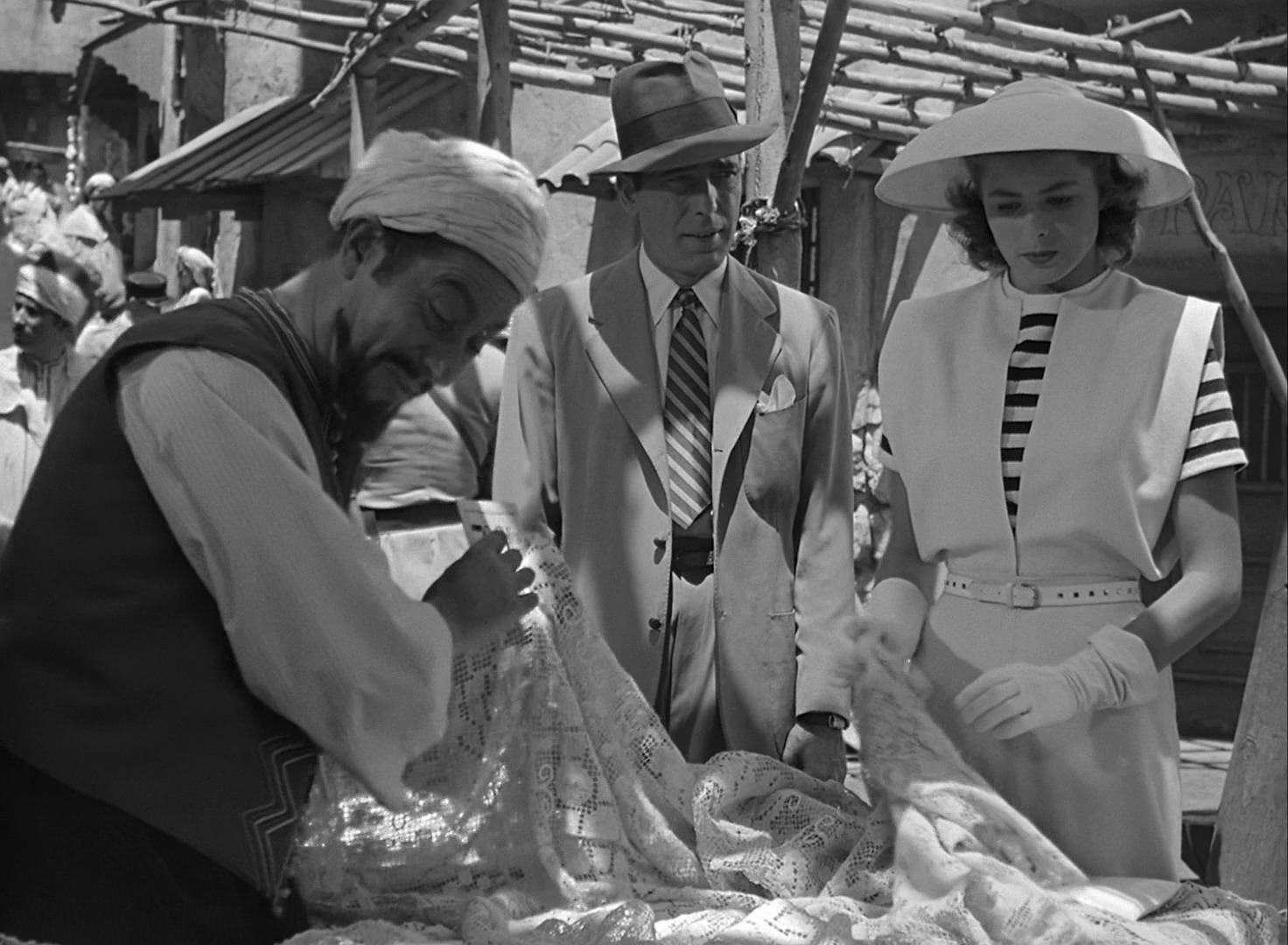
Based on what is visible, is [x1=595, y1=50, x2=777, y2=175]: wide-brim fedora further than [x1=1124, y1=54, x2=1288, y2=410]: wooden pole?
No

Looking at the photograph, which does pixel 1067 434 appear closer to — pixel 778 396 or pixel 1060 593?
pixel 1060 593

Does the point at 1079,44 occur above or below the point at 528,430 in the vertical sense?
above

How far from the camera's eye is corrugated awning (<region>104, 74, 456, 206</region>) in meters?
11.9

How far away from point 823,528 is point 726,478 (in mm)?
203

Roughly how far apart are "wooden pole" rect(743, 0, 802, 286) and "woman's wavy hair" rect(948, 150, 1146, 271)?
6.23 ft

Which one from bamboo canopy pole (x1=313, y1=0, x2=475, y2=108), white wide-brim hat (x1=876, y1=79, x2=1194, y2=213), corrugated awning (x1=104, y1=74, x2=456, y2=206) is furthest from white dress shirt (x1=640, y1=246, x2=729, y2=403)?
corrugated awning (x1=104, y1=74, x2=456, y2=206)

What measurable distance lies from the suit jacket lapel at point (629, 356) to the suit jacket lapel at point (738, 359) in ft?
0.34

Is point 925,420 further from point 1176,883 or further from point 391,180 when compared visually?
point 391,180

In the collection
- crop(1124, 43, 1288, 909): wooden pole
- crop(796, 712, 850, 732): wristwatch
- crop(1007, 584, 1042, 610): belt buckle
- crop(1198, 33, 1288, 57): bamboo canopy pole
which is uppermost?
crop(1198, 33, 1288, 57): bamboo canopy pole

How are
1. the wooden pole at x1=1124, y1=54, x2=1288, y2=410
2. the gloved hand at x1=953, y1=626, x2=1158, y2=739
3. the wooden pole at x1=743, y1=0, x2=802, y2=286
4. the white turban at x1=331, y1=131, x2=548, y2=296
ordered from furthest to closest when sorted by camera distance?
the wooden pole at x1=1124, y1=54, x2=1288, y2=410, the wooden pole at x1=743, y1=0, x2=802, y2=286, the gloved hand at x1=953, y1=626, x2=1158, y2=739, the white turban at x1=331, y1=131, x2=548, y2=296

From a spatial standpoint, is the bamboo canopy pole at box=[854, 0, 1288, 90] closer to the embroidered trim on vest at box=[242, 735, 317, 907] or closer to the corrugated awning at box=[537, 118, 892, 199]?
the corrugated awning at box=[537, 118, 892, 199]

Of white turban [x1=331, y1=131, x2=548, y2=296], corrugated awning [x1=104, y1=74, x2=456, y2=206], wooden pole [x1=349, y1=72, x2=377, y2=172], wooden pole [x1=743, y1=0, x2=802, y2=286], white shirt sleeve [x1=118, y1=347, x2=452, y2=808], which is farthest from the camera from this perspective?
corrugated awning [x1=104, y1=74, x2=456, y2=206]

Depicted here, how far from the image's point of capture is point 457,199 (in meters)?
1.95

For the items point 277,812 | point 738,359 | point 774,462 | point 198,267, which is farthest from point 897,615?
point 198,267
